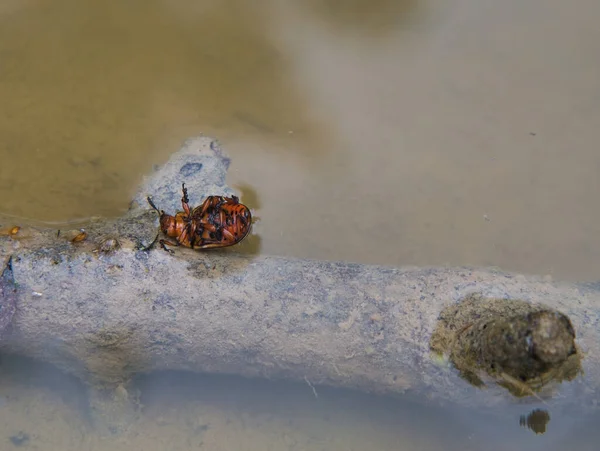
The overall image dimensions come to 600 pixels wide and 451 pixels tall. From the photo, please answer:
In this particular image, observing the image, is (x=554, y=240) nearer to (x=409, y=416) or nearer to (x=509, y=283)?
(x=509, y=283)

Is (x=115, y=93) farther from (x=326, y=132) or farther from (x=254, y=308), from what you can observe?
(x=254, y=308)

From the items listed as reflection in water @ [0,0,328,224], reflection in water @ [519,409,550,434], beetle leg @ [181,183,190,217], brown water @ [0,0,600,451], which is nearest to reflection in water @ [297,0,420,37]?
brown water @ [0,0,600,451]

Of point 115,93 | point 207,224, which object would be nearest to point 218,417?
point 207,224

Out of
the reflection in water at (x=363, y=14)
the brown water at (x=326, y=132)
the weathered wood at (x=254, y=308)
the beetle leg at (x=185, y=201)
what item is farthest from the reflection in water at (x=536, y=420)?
the reflection in water at (x=363, y=14)

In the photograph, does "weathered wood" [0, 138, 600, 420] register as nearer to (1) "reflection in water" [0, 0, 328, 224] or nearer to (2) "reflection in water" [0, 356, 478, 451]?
(2) "reflection in water" [0, 356, 478, 451]

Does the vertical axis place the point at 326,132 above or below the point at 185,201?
above

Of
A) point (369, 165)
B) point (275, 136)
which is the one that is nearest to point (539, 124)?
point (369, 165)
